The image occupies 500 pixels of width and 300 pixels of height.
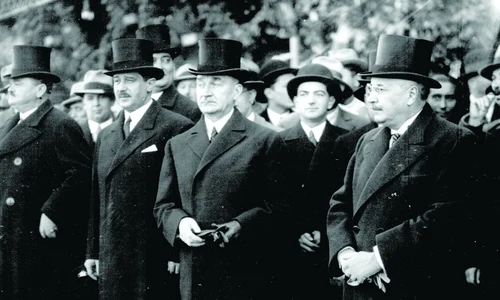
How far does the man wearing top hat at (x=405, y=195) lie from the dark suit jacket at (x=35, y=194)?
2.87 meters

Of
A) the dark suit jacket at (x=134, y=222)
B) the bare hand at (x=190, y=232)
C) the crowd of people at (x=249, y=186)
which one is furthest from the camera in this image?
the dark suit jacket at (x=134, y=222)

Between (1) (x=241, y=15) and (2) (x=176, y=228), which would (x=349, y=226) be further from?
(1) (x=241, y=15)

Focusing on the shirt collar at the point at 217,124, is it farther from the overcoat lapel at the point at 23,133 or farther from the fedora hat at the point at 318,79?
the overcoat lapel at the point at 23,133

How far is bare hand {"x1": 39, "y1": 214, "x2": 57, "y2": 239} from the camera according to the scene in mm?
6512

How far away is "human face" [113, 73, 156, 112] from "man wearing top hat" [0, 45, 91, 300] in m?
0.76

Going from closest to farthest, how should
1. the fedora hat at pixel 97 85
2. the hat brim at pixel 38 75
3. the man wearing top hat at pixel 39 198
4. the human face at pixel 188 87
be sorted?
the man wearing top hat at pixel 39 198
the hat brim at pixel 38 75
the human face at pixel 188 87
the fedora hat at pixel 97 85

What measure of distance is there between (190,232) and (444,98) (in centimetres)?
321

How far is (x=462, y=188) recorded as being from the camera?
4.35 meters

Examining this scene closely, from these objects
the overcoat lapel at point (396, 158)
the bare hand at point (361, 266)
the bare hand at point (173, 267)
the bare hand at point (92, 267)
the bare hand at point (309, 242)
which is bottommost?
the bare hand at point (92, 267)

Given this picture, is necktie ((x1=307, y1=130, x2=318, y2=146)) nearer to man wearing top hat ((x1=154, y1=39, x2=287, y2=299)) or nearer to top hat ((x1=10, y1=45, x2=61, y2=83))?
man wearing top hat ((x1=154, y1=39, x2=287, y2=299))

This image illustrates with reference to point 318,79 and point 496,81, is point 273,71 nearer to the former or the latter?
point 318,79

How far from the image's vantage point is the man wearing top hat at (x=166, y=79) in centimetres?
712

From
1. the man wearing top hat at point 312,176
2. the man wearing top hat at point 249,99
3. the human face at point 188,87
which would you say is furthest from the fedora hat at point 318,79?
the human face at point 188,87

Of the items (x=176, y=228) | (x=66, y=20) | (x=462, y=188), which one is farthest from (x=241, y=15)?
(x=462, y=188)
